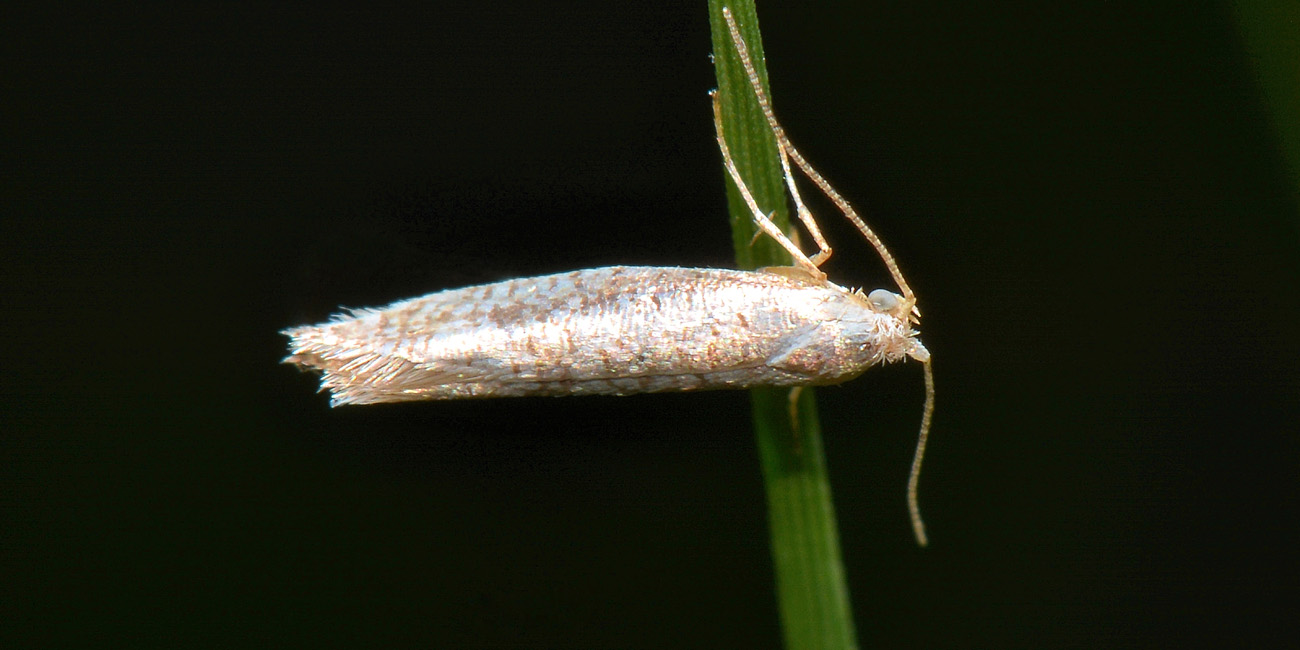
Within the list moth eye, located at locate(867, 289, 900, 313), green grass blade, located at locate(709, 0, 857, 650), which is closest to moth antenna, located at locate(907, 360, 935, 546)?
moth eye, located at locate(867, 289, 900, 313)

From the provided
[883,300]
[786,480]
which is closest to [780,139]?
[883,300]

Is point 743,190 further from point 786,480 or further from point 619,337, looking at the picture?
point 786,480

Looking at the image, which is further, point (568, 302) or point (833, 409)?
point (833, 409)

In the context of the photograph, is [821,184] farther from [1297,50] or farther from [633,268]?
[1297,50]

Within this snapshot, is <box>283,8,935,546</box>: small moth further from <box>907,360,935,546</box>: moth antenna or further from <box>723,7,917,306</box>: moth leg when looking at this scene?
<box>907,360,935,546</box>: moth antenna

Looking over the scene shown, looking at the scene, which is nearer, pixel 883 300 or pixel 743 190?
pixel 743 190

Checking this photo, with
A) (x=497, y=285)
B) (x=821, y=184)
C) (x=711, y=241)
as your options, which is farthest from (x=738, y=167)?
(x=497, y=285)
